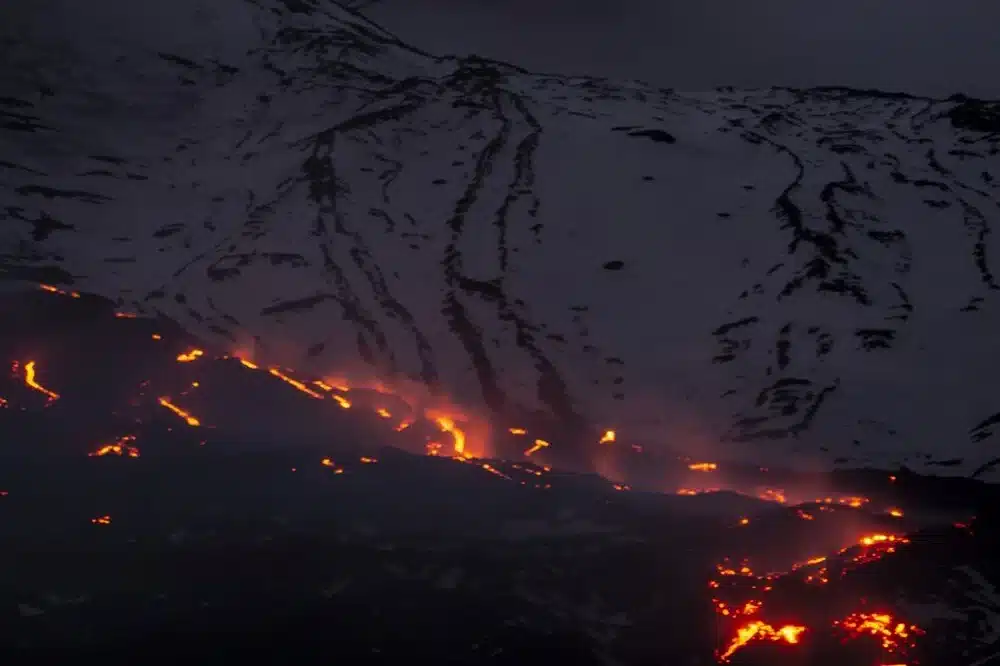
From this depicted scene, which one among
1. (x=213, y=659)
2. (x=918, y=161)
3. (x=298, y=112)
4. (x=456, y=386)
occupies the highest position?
(x=298, y=112)

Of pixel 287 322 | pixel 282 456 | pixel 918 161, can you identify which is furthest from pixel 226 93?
pixel 918 161

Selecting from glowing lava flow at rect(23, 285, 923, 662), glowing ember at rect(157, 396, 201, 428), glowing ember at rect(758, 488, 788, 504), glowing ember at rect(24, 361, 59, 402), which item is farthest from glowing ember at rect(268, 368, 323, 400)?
glowing ember at rect(758, 488, 788, 504)

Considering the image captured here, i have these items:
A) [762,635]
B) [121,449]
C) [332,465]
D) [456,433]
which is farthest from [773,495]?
[121,449]

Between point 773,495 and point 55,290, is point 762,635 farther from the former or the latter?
point 55,290

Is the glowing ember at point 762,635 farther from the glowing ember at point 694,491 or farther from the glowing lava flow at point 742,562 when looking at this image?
the glowing ember at point 694,491

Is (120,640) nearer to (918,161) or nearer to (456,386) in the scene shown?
(456,386)

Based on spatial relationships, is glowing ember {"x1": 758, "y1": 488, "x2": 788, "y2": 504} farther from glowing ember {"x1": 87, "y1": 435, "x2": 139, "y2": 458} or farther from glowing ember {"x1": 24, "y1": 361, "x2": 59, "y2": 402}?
glowing ember {"x1": 24, "y1": 361, "x2": 59, "y2": 402}

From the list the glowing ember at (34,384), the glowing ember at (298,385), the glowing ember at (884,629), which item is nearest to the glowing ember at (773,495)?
the glowing ember at (884,629)
